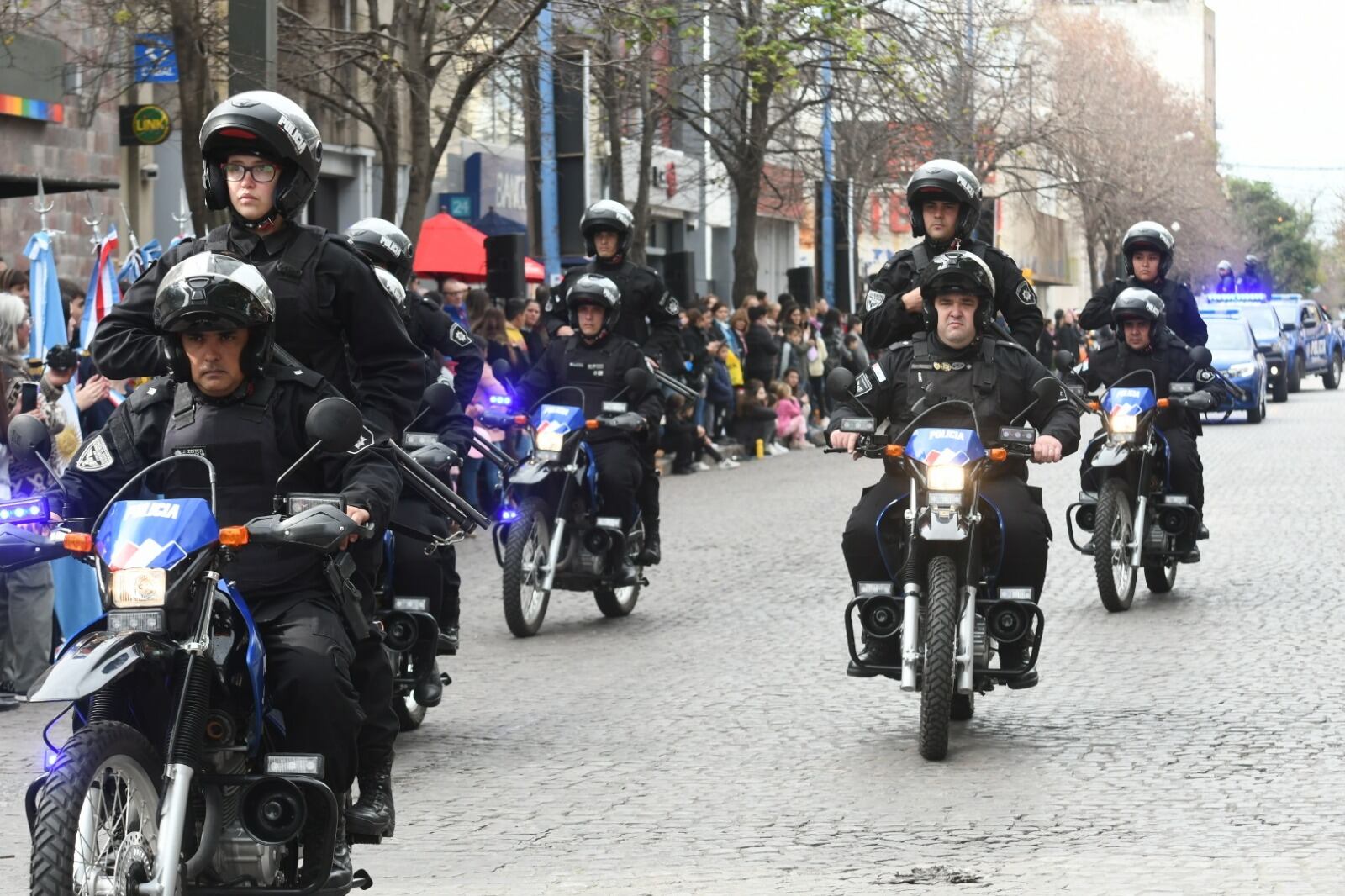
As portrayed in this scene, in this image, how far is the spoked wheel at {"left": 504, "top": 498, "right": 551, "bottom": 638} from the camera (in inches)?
429

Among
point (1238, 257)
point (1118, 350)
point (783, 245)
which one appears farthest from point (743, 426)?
point (1238, 257)

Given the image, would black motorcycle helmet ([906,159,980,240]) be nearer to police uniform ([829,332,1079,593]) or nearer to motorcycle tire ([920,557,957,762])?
police uniform ([829,332,1079,593])

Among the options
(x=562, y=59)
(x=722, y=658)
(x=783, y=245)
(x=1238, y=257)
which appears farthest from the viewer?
(x=1238, y=257)

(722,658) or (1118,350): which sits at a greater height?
(1118,350)

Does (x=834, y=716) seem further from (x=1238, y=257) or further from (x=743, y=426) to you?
(x=1238, y=257)

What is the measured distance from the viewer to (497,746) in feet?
27.2

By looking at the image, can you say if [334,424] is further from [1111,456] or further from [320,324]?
[1111,456]

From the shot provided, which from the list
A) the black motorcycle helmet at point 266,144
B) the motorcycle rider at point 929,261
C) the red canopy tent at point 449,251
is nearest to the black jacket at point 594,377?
the motorcycle rider at point 929,261

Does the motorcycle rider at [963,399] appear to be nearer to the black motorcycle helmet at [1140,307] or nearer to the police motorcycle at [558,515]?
the police motorcycle at [558,515]

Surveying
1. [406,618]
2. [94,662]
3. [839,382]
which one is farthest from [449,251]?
[94,662]

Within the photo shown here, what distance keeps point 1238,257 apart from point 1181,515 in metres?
79.9

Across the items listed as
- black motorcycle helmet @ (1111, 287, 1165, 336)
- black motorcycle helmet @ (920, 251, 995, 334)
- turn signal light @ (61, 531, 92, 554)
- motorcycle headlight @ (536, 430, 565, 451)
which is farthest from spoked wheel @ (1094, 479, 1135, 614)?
turn signal light @ (61, 531, 92, 554)

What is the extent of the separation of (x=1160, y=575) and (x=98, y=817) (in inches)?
348

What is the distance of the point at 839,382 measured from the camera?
7.84 metres
